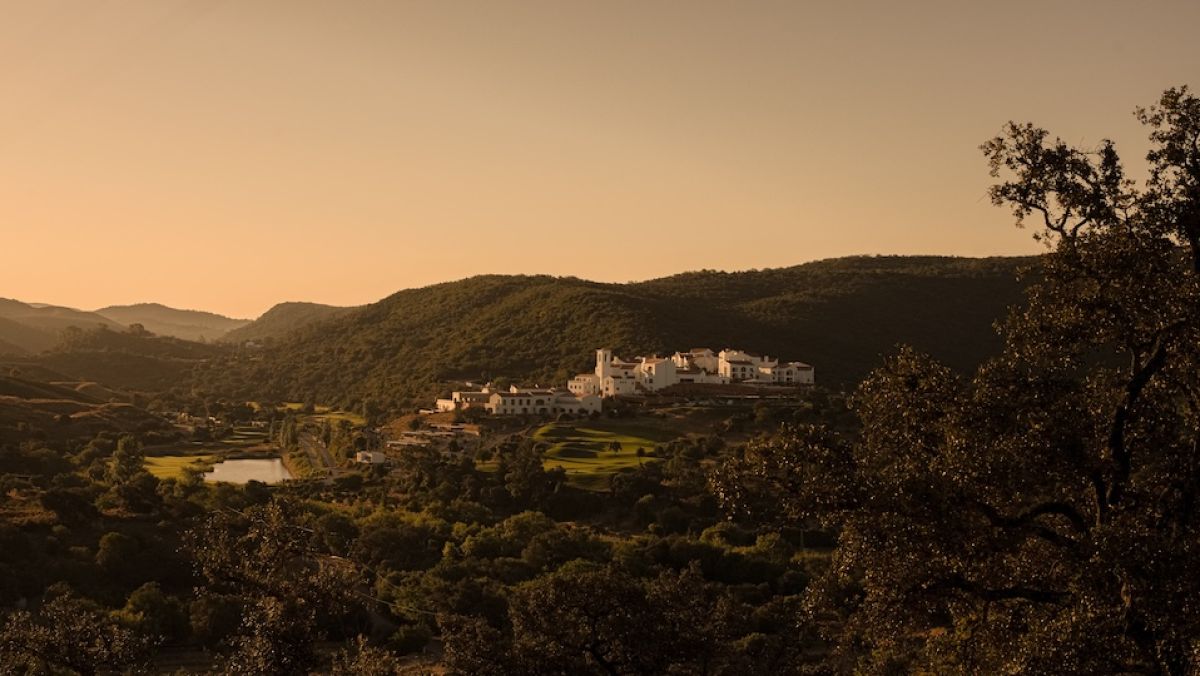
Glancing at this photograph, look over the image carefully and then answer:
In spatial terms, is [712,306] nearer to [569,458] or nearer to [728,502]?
[569,458]

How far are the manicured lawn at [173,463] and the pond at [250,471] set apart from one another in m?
1.30

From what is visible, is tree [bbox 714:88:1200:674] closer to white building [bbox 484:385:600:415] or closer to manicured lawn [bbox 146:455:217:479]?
manicured lawn [bbox 146:455:217:479]

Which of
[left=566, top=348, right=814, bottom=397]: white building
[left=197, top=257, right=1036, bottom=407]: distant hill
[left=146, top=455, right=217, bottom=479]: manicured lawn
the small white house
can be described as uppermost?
[left=197, top=257, right=1036, bottom=407]: distant hill

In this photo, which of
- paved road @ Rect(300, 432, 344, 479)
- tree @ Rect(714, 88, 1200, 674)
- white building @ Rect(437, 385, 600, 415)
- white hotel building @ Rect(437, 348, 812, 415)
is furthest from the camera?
white hotel building @ Rect(437, 348, 812, 415)

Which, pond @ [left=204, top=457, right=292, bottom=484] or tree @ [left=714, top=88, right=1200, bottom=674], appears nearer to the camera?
tree @ [left=714, top=88, right=1200, bottom=674]

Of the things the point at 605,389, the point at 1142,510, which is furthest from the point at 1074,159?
the point at 605,389

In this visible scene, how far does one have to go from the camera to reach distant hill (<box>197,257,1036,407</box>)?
104500 millimetres

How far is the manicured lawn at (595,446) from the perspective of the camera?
194 feet

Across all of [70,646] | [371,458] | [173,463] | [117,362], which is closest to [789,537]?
[371,458]


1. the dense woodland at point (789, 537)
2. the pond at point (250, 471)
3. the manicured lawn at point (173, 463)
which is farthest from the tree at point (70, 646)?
the pond at point (250, 471)

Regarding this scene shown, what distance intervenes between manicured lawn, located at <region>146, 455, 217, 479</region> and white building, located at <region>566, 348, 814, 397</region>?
103 ft

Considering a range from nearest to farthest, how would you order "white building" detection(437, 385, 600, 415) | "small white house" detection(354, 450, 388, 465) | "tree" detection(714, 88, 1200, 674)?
"tree" detection(714, 88, 1200, 674) → "small white house" detection(354, 450, 388, 465) → "white building" detection(437, 385, 600, 415)

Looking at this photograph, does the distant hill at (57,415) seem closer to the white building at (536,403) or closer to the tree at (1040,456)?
the white building at (536,403)

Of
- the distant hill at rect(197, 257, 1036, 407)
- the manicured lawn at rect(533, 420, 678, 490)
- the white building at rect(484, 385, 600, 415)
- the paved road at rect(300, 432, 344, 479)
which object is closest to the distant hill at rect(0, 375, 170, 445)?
the paved road at rect(300, 432, 344, 479)
